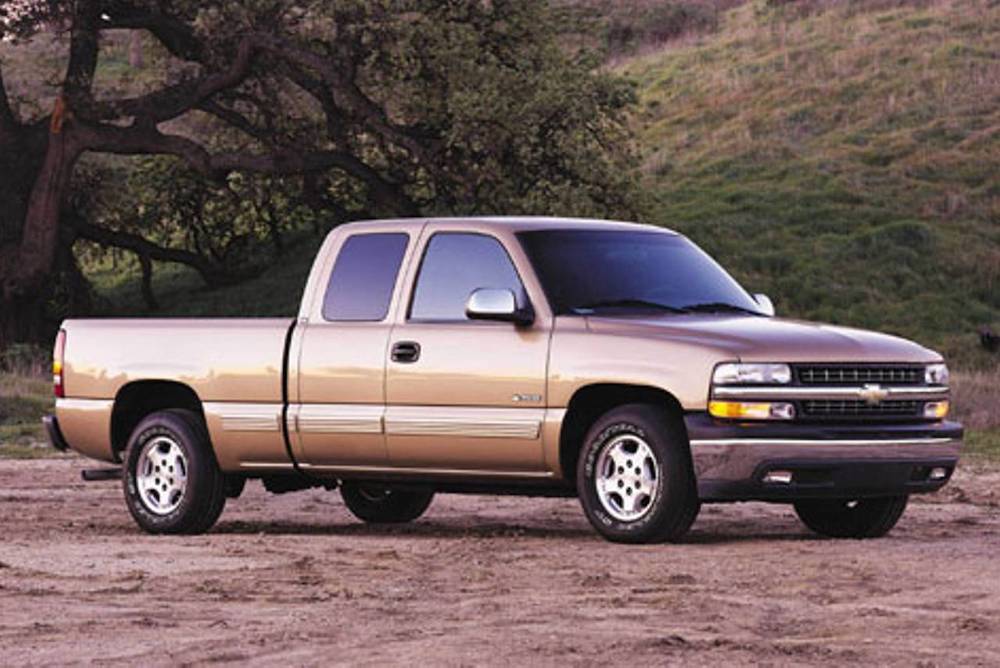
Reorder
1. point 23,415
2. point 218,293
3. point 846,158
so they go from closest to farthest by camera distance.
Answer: point 23,415 < point 218,293 < point 846,158

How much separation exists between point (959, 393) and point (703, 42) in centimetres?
3469

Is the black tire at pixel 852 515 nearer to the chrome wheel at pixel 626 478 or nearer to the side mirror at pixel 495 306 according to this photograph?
the chrome wheel at pixel 626 478

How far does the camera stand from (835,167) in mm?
49125

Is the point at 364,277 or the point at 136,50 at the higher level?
the point at 136,50

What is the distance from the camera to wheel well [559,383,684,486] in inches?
532

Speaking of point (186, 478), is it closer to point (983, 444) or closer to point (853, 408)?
point (853, 408)

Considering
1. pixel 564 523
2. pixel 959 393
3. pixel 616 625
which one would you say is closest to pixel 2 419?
pixel 959 393

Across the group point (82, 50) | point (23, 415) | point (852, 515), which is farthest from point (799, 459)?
point (82, 50)

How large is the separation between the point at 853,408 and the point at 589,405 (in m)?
1.47

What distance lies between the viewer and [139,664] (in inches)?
349

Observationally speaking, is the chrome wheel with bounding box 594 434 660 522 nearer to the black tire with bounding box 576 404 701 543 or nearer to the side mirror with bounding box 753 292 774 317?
the black tire with bounding box 576 404 701 543

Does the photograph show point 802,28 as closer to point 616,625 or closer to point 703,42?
point 703,42

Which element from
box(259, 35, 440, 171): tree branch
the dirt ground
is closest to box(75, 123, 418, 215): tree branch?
box(259, 35, 440, 171): tree branch

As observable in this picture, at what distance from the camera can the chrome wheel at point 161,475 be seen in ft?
49.7
